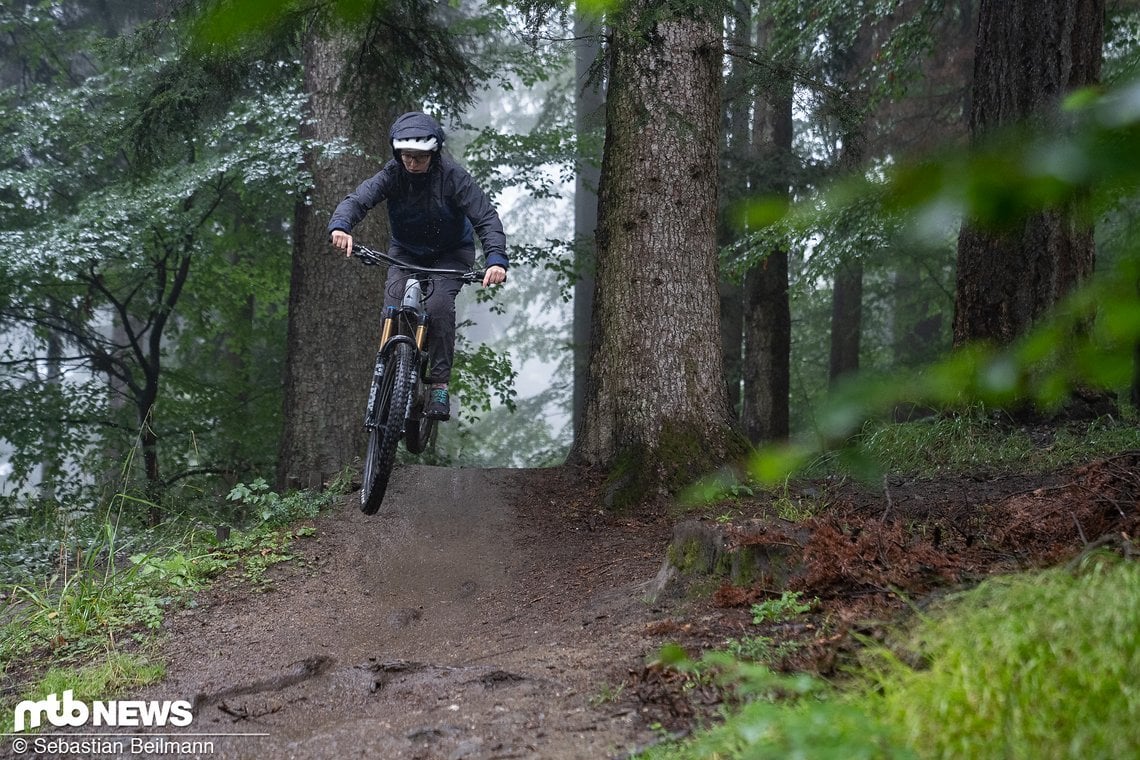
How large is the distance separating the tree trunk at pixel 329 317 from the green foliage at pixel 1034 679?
6560mm

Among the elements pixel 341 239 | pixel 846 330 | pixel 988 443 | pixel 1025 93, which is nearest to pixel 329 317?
pixel 341 239

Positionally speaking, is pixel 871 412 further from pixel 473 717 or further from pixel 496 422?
pixel 496 422

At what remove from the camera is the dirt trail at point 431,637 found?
3387 mm

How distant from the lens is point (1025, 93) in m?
7.38

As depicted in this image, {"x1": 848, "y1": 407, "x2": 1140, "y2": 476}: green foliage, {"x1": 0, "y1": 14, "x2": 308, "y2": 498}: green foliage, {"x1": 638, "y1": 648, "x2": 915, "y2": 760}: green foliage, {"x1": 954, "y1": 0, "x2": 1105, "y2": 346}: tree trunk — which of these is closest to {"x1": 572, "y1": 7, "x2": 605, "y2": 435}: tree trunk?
{"x1": 848, "y1": 407, "x2": 1140, "y2": 476}: green foliage

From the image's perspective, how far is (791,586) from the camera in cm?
400

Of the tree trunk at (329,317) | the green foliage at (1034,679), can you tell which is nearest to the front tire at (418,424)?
the tree trunk at (329,317)

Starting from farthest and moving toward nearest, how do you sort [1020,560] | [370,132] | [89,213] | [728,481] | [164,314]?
[164,314] → [89,213] → [370,132] → [728,481] → [1020,560]

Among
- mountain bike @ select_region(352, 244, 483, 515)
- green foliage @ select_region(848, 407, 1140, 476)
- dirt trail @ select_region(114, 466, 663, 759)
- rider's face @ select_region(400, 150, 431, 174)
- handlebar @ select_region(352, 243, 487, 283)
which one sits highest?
rider's face @ select_region(400, 150, 431, 174)

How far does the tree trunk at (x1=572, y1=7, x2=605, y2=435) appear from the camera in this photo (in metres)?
9.23

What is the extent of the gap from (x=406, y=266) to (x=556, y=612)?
246cm

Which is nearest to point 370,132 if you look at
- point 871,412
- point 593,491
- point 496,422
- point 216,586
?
point 593,491

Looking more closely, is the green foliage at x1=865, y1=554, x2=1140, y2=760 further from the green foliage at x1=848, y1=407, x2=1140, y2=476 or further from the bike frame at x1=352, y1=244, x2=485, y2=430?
the bike frame at x1=352, y1=244, x2=485, y2=430

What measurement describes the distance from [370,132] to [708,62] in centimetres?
334
